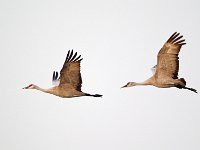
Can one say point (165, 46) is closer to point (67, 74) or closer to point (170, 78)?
point (170, 78)

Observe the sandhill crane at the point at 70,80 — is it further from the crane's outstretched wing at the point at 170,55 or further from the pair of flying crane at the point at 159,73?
the crane's outstretched wing at the point at 170,55

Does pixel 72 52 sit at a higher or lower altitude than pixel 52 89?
higher

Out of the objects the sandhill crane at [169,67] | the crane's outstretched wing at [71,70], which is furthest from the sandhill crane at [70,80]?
the sandhill crane at [169,67]

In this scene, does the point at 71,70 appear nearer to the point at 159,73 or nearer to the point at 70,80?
the point at 70,80

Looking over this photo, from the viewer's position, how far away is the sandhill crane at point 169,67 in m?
30.1

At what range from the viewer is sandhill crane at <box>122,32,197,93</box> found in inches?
1186

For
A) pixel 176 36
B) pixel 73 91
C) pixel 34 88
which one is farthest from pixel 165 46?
pixel 34 88

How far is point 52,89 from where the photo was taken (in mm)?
31531

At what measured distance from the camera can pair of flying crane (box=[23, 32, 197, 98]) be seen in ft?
98.7

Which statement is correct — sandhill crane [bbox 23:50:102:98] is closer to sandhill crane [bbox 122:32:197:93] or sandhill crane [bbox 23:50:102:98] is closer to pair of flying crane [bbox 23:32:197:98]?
pair of flying crane [bbox 23:32:197:98]

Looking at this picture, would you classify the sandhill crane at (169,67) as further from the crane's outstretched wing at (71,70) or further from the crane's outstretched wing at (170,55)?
the crane's outstretched wing at (71,70)

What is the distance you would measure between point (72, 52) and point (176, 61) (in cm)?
493

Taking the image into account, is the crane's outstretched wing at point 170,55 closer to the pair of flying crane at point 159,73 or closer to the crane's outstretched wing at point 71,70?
the pair of flying crane at point 159,73

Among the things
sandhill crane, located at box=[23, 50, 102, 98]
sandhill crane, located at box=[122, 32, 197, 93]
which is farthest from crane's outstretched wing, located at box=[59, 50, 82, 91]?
sandhill crane, located at box=[122, 32, 197, 93]
